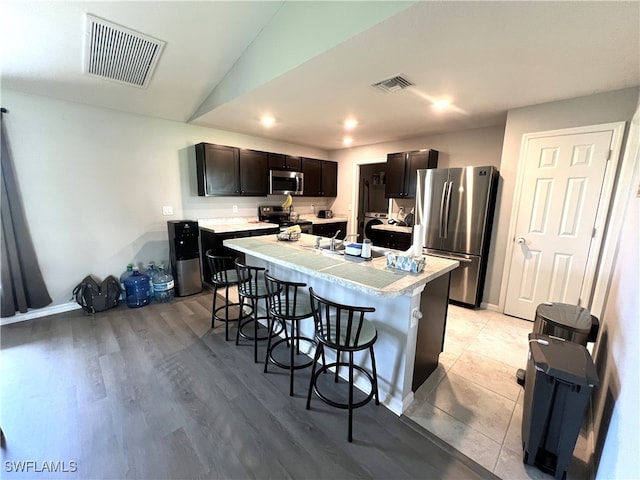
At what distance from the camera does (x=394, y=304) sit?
1684 millimetres

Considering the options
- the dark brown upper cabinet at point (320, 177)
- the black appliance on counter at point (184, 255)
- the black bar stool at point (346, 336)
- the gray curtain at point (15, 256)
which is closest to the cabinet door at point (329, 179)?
the dark brown upper cabinet at point (320, 177)

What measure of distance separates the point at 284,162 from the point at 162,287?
9.45 feet

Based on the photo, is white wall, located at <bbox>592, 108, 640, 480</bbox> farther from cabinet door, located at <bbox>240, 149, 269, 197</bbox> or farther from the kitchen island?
cabinet door, located at <bbox>240, 149, 269, 197</bbox>

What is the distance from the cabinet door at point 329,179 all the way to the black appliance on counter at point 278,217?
3.33ft

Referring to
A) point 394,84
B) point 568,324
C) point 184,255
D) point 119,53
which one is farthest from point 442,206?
point 119,53

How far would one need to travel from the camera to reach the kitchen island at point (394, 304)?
157cm

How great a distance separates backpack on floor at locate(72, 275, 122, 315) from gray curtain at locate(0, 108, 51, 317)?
34 centimetres

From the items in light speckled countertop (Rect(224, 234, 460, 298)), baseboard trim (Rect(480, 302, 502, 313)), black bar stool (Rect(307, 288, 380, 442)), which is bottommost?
baseboard trim (Rect(480, 302, 502, 313))

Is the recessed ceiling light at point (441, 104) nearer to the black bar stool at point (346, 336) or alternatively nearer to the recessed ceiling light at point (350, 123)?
the recessed ceiling light at point (350, 123)

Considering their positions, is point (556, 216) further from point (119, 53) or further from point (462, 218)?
point (119, 53)

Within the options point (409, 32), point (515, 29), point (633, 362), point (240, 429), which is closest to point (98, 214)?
point (240, 429)

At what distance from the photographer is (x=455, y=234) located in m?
3.29

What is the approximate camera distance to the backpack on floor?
3031 mm

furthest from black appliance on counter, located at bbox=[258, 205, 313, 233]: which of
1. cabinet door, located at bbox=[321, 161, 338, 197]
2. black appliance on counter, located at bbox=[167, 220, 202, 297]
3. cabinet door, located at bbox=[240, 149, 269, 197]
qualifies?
black appliance on counter, located at bbox=[167, 220, 202, 297]
